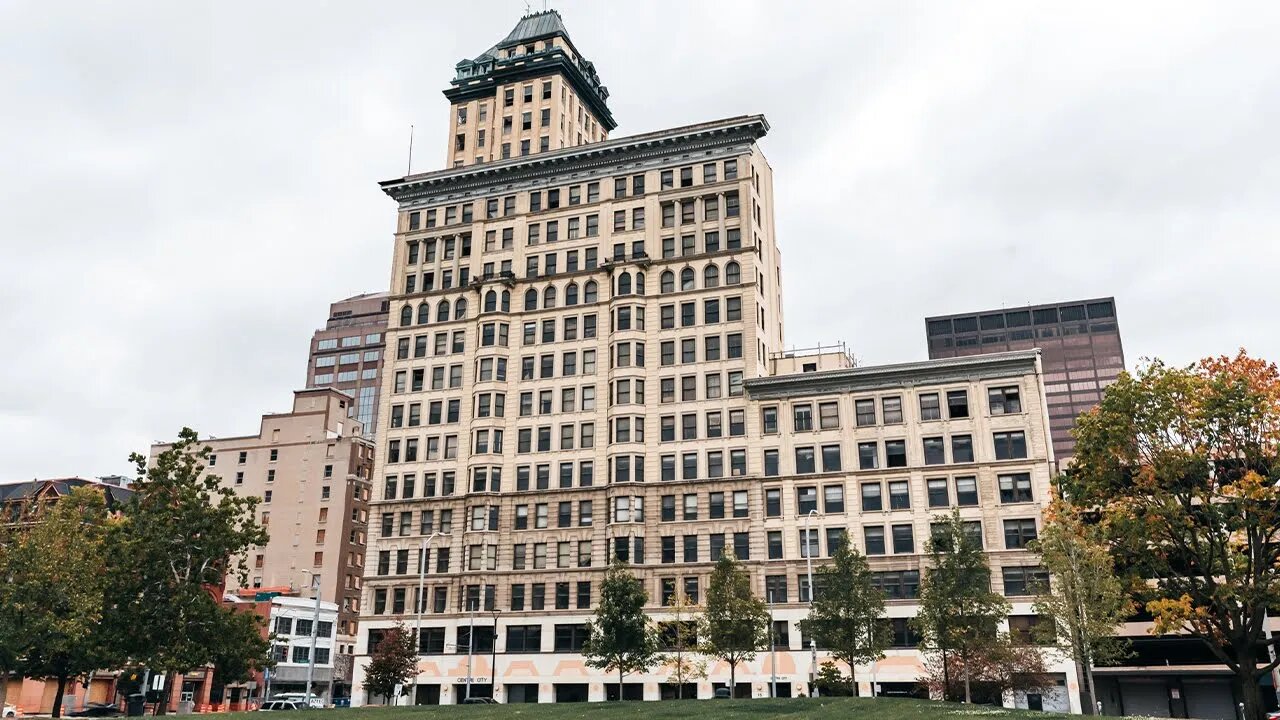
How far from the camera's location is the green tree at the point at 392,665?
228ft

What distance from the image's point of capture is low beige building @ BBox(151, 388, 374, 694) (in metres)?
124

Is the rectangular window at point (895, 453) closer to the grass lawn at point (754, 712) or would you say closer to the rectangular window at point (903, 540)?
the rectangular window at point (903, 540)

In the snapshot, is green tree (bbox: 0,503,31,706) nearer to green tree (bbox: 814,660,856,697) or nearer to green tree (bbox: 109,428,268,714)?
green tree (bbox: 109,428,268,714)

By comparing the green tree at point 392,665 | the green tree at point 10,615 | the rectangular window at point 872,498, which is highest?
the rectangular window at point 872,498

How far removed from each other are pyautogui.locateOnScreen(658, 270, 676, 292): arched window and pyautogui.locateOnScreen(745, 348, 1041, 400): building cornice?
38.6 ft

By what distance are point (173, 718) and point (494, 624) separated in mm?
40104

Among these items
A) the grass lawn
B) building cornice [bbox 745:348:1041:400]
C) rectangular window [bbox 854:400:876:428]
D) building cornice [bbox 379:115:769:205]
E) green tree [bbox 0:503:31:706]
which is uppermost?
building cornice [bbox 379:115:769:205]

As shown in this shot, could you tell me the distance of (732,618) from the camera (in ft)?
197

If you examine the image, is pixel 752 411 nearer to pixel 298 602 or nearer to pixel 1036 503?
pixel 1036 503

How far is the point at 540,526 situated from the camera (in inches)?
3300

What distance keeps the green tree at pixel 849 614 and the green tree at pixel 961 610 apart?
18.8ft

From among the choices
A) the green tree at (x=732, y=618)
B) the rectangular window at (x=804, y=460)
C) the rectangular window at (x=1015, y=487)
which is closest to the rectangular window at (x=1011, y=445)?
the rectangular window at (x=1015, y=487)

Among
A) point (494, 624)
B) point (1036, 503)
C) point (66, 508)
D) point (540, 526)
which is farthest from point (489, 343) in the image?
point (1036, 503)

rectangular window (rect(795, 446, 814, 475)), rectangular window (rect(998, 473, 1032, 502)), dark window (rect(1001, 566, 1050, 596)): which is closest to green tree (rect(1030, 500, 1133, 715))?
dark window (rect(1001, 566, 1050, 596))
